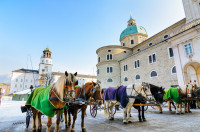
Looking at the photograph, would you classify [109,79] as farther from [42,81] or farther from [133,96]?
[133,96]

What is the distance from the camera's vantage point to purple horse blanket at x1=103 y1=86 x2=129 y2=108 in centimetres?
619

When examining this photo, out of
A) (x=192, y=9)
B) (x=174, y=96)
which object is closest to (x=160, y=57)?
(x=192, y=9)

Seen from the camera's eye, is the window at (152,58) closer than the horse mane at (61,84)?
No

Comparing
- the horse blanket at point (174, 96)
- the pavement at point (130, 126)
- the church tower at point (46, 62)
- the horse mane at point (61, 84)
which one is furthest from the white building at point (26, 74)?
the horse mane at point (61, 84)

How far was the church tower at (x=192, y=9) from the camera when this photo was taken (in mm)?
16859

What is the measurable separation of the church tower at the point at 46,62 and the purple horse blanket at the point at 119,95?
60979mm

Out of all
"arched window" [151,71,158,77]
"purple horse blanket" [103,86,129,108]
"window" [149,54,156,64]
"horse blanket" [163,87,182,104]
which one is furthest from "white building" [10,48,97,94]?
"horse blanket" [163,87,182,104]

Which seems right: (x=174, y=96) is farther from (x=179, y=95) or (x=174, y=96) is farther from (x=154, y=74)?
(x=154, y=74)

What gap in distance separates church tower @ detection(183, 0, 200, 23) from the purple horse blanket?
17.6 metres

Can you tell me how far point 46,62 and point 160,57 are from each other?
187 ft

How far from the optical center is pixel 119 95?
6805 mm

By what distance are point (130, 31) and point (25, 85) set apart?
201 feet

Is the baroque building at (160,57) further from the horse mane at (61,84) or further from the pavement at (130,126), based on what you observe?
the horse mane at (61,84)

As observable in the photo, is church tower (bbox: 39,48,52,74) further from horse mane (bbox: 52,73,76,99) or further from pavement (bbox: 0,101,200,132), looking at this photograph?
horse mane (bbox: 52,73,76,99)
